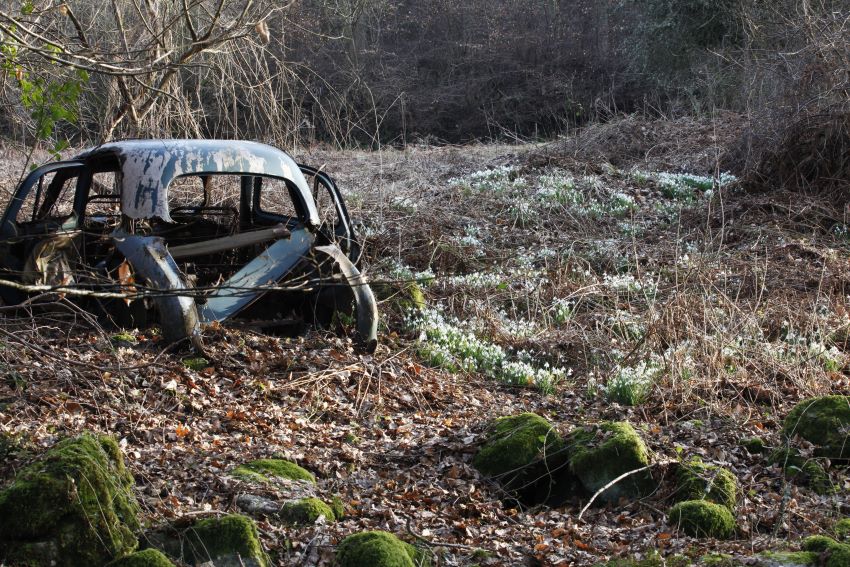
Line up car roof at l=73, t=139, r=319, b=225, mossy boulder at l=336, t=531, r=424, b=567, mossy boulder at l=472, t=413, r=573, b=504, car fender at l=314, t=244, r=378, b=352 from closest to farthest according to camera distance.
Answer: mossy boulder at l=336, t=531, r=424, b=567, mossy boulder at l=472, t=413, r=573, b=504, car roof at l=73, t=139, r=319, b=225, car fender at l=314, t=244, r=378, b=352

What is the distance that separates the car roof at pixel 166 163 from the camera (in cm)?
732

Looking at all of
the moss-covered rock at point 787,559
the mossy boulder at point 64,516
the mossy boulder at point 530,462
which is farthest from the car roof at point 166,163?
the moss-covered rock at point 787,559

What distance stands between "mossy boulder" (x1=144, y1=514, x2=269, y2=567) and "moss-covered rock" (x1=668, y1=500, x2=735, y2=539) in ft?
6.88

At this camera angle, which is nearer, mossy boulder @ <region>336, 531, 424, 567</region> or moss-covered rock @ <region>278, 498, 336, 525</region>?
mossy boulder @ <region>336, 531, 424, 567</region>

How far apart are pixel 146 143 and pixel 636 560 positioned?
516 cm

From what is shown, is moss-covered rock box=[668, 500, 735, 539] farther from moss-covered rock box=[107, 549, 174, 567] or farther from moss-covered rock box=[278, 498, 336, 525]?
moss-covered rock box=[107, 549, 174, 567]

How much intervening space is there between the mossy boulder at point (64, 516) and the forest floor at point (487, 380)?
0.34 meters

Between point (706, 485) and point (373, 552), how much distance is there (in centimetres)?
211

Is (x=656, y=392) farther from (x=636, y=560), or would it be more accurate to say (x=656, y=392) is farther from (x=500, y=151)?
(x=500, y=151)

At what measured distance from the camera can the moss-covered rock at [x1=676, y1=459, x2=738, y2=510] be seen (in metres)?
5.18

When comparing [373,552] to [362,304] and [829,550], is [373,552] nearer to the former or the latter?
[829,550]

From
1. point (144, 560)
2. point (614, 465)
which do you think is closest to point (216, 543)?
point (144, 560)

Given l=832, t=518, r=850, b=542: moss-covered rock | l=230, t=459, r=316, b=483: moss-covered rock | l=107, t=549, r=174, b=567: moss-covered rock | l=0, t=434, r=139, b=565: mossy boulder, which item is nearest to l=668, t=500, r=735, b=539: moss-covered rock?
l=832, t=518, r=850, b=542: moss-covered rock

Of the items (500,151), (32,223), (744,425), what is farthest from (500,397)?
(500,151)
